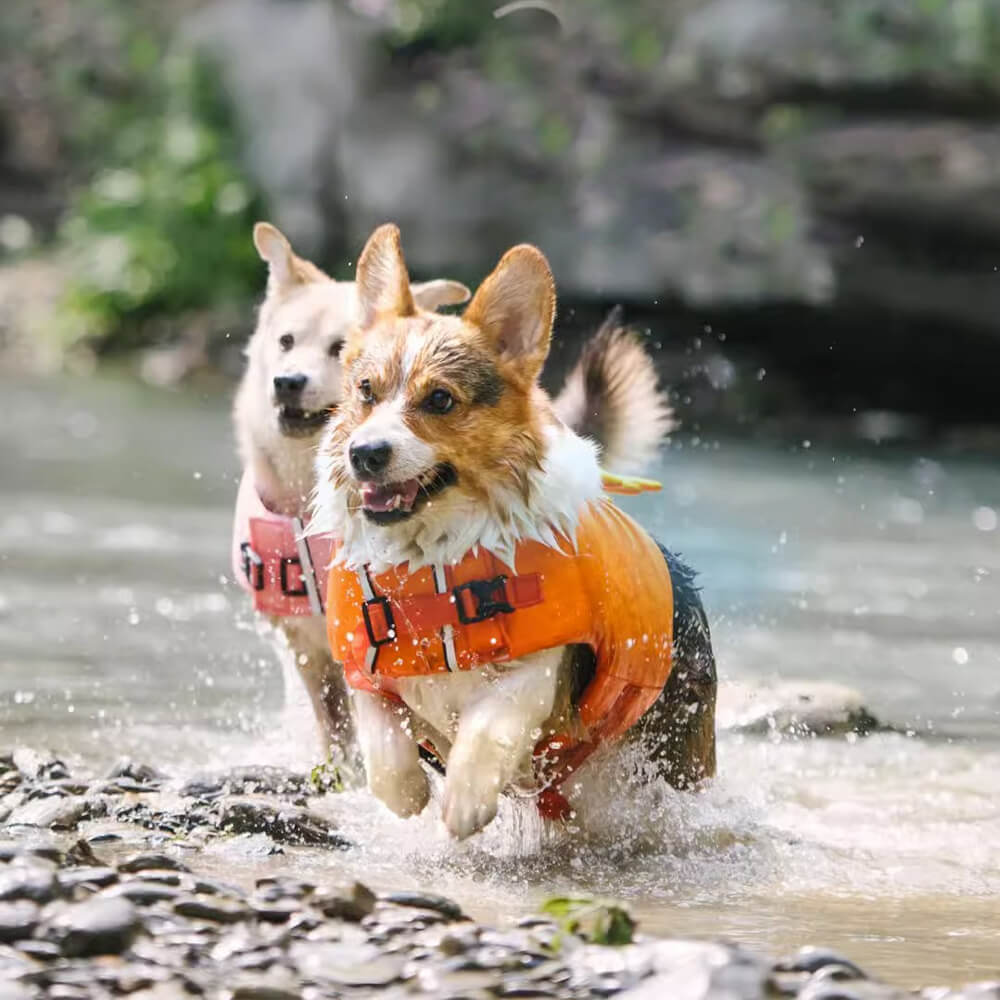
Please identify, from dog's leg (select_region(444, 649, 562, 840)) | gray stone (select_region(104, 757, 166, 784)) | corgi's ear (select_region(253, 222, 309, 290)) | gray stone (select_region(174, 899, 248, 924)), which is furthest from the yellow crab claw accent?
gray stone (select_region(174, 899, 248, 924))

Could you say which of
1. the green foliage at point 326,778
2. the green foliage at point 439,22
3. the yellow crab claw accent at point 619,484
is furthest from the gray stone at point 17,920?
the green foliage at point 439,22

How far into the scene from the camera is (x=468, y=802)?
426 centimetres

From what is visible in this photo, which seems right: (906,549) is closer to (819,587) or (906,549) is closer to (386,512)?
(819,587)

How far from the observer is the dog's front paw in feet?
14.0

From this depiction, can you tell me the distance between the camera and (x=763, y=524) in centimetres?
1070

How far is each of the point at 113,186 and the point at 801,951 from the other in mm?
18200

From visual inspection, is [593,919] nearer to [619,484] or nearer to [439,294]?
[619,484]

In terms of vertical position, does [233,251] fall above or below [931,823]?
above

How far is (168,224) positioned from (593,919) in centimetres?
1680

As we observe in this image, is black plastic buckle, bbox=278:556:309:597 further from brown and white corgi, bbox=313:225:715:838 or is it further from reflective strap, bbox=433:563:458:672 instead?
reflective strap, bbox=433:563:458:672

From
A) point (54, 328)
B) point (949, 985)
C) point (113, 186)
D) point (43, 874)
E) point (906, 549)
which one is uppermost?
point (113, 186)

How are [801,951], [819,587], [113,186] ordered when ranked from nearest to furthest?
1. [801,951]
2. [819,587]
3. [113,186]

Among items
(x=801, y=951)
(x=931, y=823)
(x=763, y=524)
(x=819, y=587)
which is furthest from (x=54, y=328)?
(x=801, y=951)

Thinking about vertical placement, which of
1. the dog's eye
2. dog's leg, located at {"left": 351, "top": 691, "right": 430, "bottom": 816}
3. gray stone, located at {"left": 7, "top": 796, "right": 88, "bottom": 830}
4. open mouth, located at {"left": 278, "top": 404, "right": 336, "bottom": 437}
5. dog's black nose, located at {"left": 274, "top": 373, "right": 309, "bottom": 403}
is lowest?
gray stone, located at {"left": 7, "top": 796, "right": 88, "bottom": 830}
